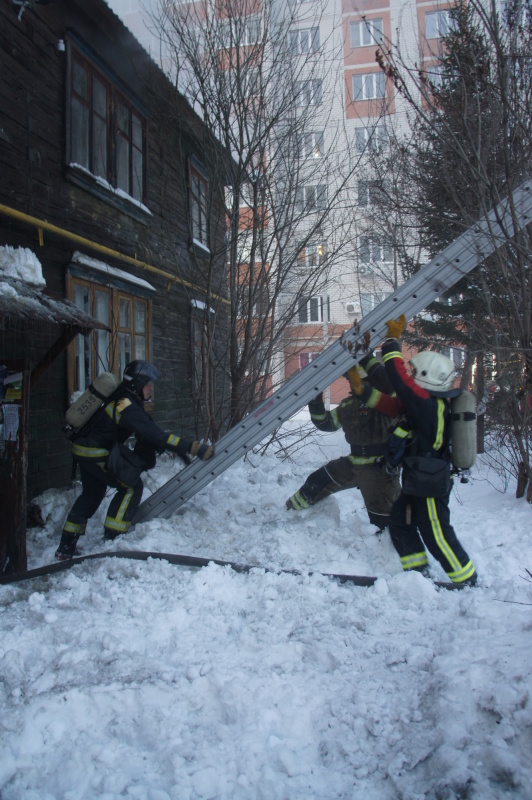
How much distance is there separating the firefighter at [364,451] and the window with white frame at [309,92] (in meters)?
4.82

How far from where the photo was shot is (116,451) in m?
4.66

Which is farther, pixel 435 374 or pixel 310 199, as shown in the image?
pixel 310 199

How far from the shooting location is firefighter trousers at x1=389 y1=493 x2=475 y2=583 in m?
3.57

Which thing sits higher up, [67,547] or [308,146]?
[308,146]

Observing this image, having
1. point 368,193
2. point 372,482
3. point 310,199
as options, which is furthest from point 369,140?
point 372,482

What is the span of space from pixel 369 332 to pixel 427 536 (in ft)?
5.47

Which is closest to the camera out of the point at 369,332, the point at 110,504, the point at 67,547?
the point at 369,332

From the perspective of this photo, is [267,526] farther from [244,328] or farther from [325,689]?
[244,328]

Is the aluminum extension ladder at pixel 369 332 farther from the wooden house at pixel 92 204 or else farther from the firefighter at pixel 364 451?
the wooden house at pixel 92 204

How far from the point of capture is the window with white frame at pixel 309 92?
7.46m

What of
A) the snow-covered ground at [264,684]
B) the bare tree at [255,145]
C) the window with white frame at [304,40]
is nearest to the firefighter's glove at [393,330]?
the snow-covered ground at [264,684]

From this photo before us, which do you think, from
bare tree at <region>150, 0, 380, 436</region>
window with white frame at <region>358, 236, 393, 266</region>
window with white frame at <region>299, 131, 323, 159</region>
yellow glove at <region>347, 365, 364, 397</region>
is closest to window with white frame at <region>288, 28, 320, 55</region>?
bare tree at <region>150, 0, 380, 436</region>

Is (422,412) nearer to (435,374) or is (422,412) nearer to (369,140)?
(435,374)

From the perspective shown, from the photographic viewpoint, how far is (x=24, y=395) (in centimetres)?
422
